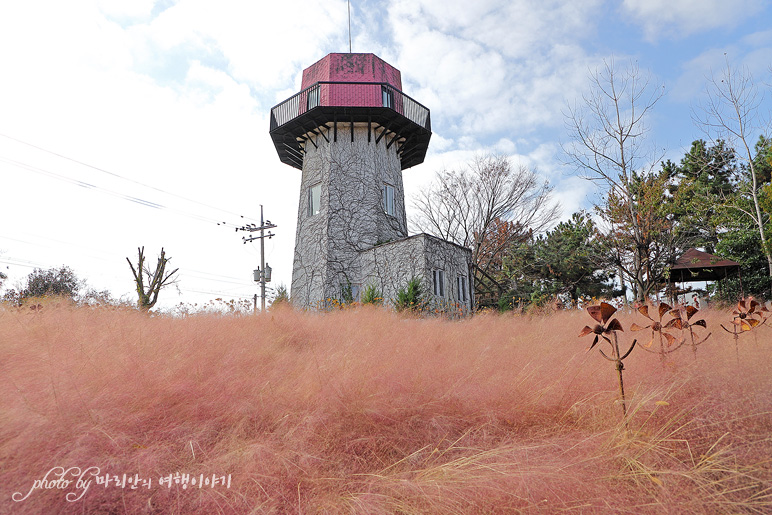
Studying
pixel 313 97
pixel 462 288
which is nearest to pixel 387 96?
pixel 313 97

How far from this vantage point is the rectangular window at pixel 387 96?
14250mm

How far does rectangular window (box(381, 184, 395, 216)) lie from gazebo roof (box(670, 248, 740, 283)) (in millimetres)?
9994

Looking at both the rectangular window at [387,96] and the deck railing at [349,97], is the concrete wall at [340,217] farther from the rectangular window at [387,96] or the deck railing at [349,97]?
the rectangular window at [387,96]

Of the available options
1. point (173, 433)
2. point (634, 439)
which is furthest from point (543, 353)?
point (173, 433)

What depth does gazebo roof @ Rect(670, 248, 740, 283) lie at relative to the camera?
14.3 metres

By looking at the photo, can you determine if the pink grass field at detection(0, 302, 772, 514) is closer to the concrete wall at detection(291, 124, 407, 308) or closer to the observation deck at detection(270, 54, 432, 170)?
the concrete wall at detection(291, 124, 407, 308)

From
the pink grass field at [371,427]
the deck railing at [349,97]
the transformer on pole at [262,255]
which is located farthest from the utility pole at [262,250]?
the pink grass field at [371,427]

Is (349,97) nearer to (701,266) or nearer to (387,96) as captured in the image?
(387,96)

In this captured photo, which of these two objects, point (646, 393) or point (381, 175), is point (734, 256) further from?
point (646, 393)

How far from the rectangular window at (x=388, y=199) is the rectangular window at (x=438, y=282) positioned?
135 inches

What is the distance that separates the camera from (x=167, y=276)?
11453mm

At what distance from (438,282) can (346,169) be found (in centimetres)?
522

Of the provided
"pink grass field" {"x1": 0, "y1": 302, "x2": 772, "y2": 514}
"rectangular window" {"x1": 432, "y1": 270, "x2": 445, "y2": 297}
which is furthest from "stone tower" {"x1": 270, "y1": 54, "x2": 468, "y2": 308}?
"pink grass field" {"x1": 0, "y1": 302, "x2": 772, "y2": 514}

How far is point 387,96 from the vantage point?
1434 cm
